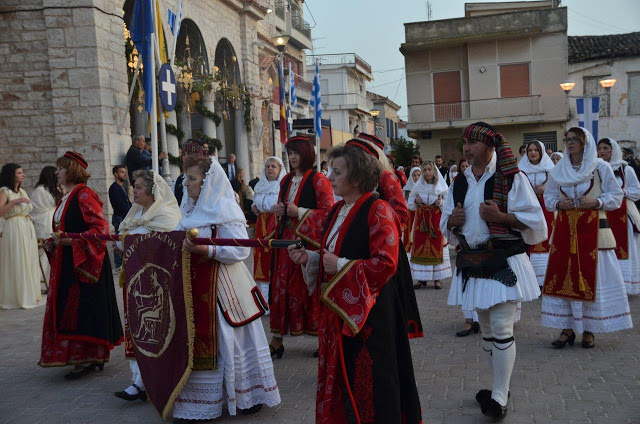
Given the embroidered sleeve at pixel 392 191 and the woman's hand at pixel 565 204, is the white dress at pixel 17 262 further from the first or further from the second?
the woman's hand at pixel 565 204

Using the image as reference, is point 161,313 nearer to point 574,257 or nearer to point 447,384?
point 447,384

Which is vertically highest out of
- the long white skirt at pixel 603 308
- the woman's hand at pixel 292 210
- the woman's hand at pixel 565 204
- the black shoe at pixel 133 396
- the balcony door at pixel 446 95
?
the balcony door at pixel 446 95

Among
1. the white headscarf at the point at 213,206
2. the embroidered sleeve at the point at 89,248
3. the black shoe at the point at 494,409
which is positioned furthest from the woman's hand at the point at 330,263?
the embroidered sleeve at the point at 89,248

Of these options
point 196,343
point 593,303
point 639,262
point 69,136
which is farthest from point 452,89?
point 196,343

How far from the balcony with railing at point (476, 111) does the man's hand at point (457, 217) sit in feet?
98.8

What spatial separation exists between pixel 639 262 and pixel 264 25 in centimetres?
2524

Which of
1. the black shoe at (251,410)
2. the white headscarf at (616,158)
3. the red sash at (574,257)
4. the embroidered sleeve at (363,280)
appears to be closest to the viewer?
the embroidered sleeve at (363,280)

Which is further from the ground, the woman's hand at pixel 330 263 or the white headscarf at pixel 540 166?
the white headscarf at pixel 540 166

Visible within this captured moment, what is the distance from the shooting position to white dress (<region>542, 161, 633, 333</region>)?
6137 millimetres

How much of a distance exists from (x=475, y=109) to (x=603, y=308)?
96.3 feet

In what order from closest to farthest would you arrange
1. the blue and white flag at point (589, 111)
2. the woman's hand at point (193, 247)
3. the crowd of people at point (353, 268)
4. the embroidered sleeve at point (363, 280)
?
the embroidered sleeve at point (363, 280) → the crowd of people at point (353, 268) → the woman's hand at point (193, 247) → the blue and white flag at point (589, 111)

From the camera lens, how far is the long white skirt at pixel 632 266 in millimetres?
7992

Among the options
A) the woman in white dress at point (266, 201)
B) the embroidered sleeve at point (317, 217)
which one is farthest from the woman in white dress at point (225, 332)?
the woman in white dress at point (266, 201)

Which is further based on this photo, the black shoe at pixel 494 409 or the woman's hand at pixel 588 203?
the woman's hand at pixel 588 203
